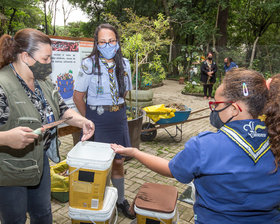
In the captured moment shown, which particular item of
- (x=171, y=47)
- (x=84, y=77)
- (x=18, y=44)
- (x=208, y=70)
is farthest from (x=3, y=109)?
(x=171, y=47)

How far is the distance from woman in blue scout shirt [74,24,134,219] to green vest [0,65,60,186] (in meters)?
1.04

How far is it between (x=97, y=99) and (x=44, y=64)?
0.93 metres

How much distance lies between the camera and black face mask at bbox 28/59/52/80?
1.89 m

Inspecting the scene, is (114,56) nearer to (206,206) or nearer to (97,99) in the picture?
(97,99)

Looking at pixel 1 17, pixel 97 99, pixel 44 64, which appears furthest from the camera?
pixel 1 17

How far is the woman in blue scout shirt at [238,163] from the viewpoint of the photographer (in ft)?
4.42

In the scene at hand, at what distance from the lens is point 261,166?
1354 mm

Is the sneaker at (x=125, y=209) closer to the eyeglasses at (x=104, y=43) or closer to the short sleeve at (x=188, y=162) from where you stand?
the short sleeve at (x=188, y=162)

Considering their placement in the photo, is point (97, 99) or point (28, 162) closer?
point (28, 162)

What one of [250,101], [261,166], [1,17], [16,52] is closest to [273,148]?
[261,166]

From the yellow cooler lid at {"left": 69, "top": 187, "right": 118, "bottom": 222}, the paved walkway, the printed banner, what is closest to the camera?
the yellow cooler lid at {"left": 69, "top": 187, "right": 118, "bottom": 222}

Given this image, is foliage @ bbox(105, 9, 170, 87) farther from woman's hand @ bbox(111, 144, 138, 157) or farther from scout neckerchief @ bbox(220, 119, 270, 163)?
scout neckerchief @ bbox(220, 119, 270, 163)

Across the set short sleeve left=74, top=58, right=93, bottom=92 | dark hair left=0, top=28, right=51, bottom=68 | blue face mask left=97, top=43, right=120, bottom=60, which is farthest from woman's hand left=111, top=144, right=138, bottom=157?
blue face mask left=97, top=43, right=120, bottom=60

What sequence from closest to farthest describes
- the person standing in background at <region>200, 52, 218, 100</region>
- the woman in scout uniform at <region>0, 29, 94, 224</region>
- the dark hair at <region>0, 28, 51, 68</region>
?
the woman in scout uniform at <region>0, 29, 94, 224</region>
the dark hair at <region>0, 28, 51, 68</region>
the person standing in background at <region>200, 52, 218, 100</region>
